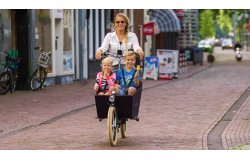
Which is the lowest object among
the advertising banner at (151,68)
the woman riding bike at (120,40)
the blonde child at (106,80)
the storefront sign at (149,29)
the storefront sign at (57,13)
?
the advertising banner at (151,68)

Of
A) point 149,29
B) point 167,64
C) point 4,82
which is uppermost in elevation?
point 149,29

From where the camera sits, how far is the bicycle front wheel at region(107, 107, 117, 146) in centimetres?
968

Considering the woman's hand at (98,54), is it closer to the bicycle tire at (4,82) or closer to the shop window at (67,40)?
the bicycle tire at (4,82)

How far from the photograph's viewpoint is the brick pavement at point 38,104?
43.6 feet

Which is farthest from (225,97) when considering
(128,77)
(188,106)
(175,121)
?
(128,77)

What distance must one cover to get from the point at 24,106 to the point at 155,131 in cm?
534

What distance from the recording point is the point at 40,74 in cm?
2228

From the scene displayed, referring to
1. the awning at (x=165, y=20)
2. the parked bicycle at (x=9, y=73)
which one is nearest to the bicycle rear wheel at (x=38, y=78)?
the parked bicycle at (x=9, y=73)

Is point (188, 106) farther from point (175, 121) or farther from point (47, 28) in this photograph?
point (47, 28)

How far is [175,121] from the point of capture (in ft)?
43.9

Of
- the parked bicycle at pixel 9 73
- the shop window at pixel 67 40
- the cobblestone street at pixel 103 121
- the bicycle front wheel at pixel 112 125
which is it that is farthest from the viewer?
the shop window at pixel 67 40

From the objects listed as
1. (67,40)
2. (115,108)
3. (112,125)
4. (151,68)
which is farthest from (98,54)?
(151,68)

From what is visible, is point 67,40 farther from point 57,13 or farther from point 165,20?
point 165,20

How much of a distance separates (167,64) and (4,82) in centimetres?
1094
